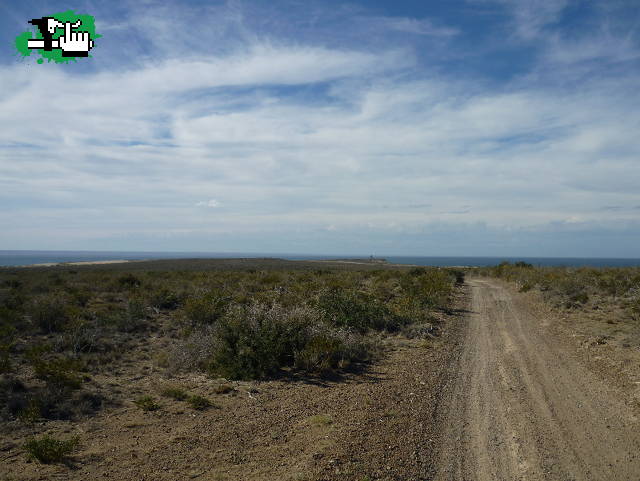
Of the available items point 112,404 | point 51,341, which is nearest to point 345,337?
point 112,404

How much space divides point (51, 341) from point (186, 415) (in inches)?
352

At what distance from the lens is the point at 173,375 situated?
11523 mm

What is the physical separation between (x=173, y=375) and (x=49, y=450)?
197 inches

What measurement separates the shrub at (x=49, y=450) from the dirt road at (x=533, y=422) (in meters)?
5.47

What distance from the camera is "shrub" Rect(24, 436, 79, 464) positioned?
21.4ft

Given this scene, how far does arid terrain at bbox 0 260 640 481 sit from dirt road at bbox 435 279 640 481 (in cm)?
3

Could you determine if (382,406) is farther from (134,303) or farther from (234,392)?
(134,303)

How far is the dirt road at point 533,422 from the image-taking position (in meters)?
6.14

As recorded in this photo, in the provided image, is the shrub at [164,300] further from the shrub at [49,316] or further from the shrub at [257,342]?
the shrub at [257,342]

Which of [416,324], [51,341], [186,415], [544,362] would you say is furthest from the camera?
[416,324]

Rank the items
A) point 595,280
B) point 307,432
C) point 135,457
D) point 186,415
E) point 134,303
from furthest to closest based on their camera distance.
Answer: point 595,280 → point 134,303 → point 186,415 → point 307,432 → point 135,457

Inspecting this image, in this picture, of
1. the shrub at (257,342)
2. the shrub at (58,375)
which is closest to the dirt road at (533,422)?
the shrub at (257,342)

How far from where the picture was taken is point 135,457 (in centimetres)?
672

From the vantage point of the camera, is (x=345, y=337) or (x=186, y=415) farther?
(x=345, y=337)
